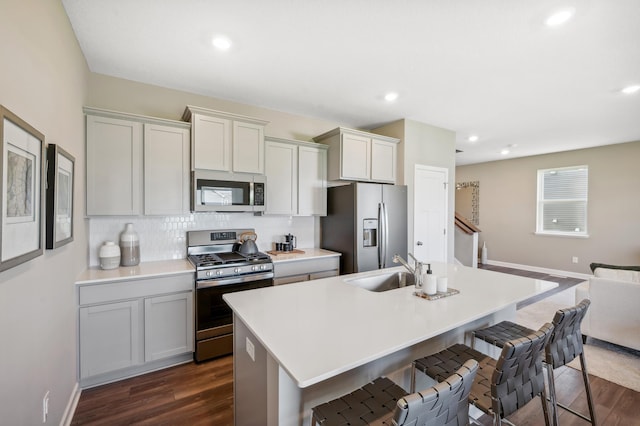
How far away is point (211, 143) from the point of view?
2.94 metres

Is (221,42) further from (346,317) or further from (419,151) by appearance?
(419,151)

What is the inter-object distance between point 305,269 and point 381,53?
2.28m

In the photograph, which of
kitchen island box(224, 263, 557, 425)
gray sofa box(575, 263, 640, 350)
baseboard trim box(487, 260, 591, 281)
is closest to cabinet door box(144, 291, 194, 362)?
kitchen island box(224, 263, 557, 425)

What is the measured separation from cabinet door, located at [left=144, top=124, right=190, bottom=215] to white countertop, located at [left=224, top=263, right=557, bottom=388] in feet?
4.91

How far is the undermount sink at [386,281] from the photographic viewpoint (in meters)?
2.35

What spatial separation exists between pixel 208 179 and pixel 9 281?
6.22 feet

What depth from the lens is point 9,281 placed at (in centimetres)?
116

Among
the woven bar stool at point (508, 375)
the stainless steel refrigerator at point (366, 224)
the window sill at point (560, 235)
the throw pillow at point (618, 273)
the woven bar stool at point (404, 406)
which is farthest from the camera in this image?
the window sill at point (560, 235)

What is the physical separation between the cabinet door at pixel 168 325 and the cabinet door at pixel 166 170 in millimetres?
836

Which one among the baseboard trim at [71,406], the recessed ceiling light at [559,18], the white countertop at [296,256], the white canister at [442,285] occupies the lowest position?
the baseboard trim at [71,406]

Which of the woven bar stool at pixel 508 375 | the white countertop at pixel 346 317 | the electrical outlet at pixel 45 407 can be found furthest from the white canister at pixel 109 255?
the woven bar stool at pixel 508 375

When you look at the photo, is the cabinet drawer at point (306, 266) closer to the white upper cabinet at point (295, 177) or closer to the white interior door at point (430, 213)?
the white upper cabinet at point (295, 177)

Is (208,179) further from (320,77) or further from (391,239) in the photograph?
(391,239)

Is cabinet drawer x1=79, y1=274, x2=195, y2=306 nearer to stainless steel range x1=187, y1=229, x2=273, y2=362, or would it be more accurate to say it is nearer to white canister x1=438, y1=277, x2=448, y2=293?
stainless steel range x1=187, y1=229, x2=273, y2=362
